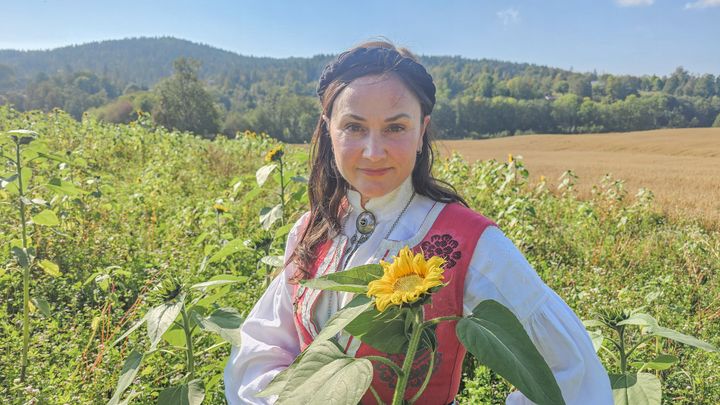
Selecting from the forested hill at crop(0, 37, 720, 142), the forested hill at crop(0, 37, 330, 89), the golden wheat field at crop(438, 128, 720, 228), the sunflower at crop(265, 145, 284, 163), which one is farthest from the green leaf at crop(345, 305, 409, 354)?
the forested hill at crop(0, 37, 330, 89)

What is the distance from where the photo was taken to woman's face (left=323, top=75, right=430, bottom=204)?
104 centimetres

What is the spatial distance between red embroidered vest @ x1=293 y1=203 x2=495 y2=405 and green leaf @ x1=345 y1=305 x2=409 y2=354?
21 centimetres

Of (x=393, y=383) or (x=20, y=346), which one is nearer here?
(x=393, y=383)

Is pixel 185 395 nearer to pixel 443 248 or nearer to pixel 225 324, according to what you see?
pixel 225 324

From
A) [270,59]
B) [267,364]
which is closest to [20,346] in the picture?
[267,364]

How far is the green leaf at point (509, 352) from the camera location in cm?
57

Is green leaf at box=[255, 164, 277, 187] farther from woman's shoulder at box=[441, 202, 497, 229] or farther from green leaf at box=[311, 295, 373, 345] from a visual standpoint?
green leaf at box=[311, 295, 373, 345]

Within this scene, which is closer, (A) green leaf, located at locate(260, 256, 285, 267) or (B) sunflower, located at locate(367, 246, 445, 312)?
(B) sunflower, located at locate(367, 246, 445, 312)

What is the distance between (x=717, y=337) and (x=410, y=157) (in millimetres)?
2519

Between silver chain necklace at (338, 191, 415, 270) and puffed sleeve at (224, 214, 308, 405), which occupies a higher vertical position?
silver chain necklace at (338, 191, 415, 270)

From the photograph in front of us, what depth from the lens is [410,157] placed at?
3.52 ft

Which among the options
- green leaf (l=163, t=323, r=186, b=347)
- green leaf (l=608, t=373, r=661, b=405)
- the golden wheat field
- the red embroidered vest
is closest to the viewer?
the red embroidered vest

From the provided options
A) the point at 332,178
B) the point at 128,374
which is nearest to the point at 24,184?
the point at 128,374

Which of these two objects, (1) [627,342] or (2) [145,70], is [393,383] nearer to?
(1) [627,342]
